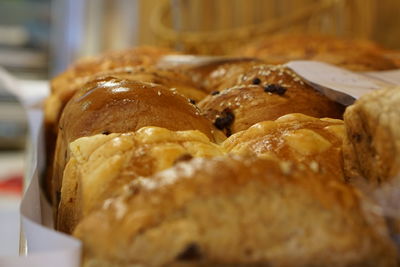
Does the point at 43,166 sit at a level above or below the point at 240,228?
below

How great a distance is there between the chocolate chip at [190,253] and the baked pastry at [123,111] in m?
0.40

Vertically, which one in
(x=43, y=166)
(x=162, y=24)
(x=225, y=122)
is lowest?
(x=43, y=166)

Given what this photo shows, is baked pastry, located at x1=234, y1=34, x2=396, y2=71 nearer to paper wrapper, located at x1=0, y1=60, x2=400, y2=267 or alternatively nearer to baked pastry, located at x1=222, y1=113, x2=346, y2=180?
paper wrapper, located at x1=0, y1=60, x2=400, y2=267

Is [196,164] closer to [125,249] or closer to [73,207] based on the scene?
[125,249]

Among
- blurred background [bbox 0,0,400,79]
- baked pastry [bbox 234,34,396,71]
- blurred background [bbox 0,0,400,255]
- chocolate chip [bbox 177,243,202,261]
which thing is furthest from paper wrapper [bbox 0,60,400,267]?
blurred background [bbox 0,0,400,79]

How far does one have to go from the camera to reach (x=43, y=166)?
61.2 inches

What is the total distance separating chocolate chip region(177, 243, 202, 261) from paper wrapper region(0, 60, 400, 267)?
0.14 metres

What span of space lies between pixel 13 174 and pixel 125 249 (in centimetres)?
345

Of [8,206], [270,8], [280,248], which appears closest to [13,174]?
[8,206]

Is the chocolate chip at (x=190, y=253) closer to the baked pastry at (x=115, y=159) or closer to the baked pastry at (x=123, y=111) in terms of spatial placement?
the baked pastry at (x=115, y=159)

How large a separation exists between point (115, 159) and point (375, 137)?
40cm

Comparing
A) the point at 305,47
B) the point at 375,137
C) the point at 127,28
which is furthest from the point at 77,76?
the point at 127,28

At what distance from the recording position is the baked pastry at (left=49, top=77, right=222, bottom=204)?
3.22ft

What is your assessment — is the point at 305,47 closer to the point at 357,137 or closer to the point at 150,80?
the point at 150,80
